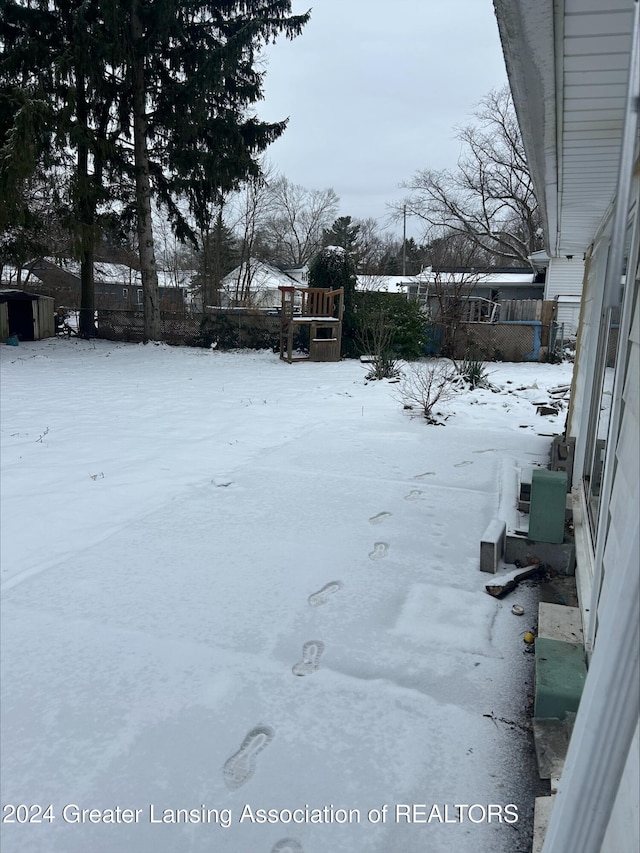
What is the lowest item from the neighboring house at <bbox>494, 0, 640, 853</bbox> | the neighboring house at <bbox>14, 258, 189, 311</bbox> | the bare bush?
the bare bush

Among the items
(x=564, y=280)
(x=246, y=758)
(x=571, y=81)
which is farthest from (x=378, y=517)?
(x=564, y=280)

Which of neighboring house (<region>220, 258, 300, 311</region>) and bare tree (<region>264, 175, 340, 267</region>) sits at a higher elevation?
bare tree (<region>264, 175, 340, 267</region>)

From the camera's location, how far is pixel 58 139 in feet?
45.1

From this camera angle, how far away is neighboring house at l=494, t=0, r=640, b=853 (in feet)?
2.38

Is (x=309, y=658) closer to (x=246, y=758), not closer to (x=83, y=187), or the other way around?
(x=246, y=758)

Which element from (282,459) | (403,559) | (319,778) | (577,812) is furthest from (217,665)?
(282,459)

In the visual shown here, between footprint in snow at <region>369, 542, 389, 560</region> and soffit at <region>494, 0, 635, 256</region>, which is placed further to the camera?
footprint in snow at <region>369, 542, 389, 560</region>

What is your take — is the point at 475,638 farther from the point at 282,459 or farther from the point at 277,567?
the point at 282,459

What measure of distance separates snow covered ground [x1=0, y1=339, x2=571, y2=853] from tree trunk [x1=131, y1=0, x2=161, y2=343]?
1085 centimetres

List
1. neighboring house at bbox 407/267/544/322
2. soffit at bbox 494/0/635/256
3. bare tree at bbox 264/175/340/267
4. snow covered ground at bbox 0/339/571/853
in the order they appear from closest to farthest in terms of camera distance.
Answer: soffit at bbox 494/0/635/256 < snow covered ground at bbox 0/339/571/853 < neighboring house at bbox 407/267/544/322 < bare tree at bbox 264/175/340/267

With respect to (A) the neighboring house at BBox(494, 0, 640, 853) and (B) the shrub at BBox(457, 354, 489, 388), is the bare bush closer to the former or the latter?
(B) the shrub at BBox(457, 354, 489, 388)

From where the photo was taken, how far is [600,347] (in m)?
3.87

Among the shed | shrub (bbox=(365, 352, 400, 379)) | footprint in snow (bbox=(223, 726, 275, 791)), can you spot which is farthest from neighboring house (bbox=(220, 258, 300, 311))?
footprint in snow (bbox=(223, 726, 275, 791))

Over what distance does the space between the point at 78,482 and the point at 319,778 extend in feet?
12.0
